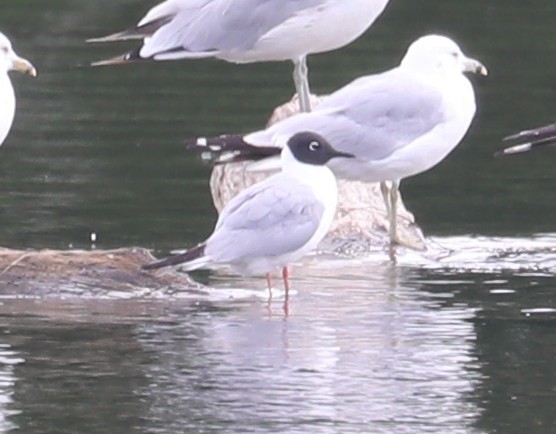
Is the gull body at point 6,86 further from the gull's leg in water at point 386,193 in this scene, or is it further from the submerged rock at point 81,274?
the gull's leg in water at point 386,193

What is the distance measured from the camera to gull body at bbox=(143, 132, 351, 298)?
35.2ft

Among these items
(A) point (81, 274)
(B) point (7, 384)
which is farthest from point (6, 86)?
(B) point (7, 384)

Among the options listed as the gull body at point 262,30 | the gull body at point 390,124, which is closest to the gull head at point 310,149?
the gull body at point 390,124

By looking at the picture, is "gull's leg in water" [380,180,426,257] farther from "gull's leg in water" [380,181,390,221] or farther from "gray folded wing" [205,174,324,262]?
"gray folded wing" [205,174,324,262]

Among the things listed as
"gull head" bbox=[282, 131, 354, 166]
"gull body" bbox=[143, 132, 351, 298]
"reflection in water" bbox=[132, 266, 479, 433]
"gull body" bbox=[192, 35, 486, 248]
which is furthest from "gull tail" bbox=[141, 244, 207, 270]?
"gull body" bbox=[192, 35, 486, 248]

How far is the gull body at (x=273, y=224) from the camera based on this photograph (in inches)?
422

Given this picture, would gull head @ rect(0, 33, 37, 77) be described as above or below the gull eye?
above

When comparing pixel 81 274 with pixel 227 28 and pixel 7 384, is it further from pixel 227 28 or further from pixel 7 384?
pixel 227 28

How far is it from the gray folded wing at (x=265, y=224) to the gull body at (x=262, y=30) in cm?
246

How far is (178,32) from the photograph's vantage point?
44.3ft

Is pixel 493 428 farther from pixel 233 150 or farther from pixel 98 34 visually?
pixel 98 34

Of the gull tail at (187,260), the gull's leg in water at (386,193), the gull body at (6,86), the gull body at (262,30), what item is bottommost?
the gull tail at (187,260)

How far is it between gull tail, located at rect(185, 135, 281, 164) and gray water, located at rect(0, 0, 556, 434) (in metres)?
0.66

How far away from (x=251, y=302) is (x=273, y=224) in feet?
1.38
